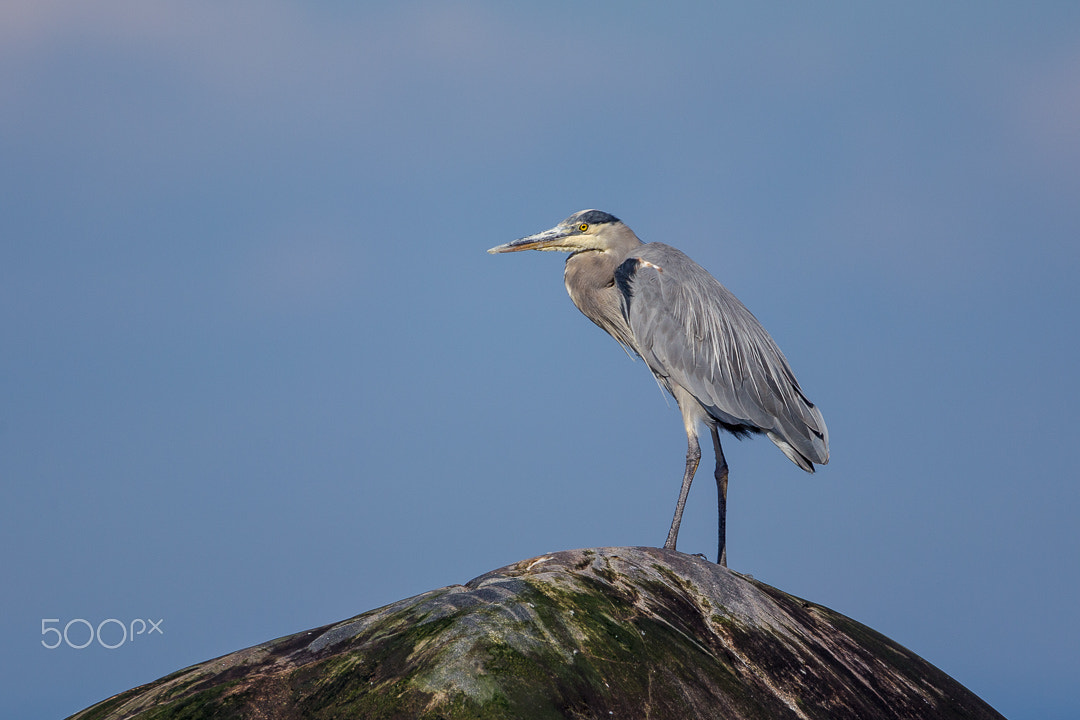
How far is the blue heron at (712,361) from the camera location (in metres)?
9.11

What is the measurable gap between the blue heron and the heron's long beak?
80cm

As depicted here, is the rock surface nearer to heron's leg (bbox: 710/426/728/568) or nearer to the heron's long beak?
heron's leg (bbox: 710/426/728/568)

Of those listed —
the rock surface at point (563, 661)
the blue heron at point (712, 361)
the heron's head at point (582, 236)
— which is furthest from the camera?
the heron's head at point (582, 236)

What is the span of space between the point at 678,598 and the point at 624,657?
103 cm

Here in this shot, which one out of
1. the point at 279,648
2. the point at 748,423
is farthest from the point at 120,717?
the point at 748,423

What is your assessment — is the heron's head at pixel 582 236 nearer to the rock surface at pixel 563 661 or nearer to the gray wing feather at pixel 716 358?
the gray wing feather at pixel 716 358

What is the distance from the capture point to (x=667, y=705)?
541 centimetres

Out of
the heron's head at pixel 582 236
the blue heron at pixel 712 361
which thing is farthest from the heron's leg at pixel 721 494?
the heron's head at pixel 582 236

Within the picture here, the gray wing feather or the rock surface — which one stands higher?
the gray wing feather

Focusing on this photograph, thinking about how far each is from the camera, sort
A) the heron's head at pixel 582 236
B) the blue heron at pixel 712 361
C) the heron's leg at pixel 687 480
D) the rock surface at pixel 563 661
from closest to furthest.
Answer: the rock surface at pixel 563 661 → the heron's leg at pixel 687 480 → the blue heron at pixel 712 361 → the heron's head at pixel 582 236

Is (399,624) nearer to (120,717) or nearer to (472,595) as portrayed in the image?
(472,595)

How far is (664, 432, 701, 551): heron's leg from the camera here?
839 centimetres

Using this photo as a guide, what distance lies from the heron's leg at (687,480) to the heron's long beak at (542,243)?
254 centimetres

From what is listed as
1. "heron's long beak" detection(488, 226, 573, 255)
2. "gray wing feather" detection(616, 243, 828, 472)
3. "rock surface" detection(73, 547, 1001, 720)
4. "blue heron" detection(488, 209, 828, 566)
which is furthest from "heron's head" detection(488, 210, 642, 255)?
"rock surface" detection(73, 547, 1001, 720)
